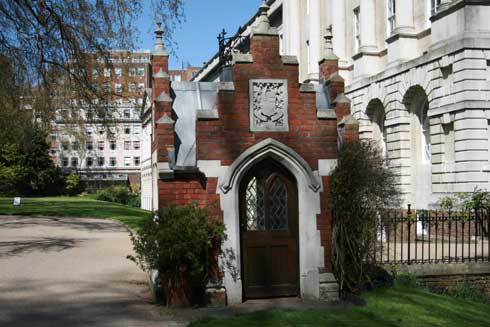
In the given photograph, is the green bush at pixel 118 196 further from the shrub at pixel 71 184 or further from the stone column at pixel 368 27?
the stone column at pixel 368 27

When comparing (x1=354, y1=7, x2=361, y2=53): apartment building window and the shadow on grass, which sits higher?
(x1=354, y1=7, x2=361, y2=53): apartment building window

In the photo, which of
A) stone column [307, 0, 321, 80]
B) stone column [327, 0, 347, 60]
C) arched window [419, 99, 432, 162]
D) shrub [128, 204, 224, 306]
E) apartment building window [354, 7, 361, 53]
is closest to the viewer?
shrub [128, 204, 224, 306]

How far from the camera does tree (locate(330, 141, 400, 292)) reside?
34.9ft

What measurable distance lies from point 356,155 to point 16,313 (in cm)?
619

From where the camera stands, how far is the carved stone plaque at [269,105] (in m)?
10.6

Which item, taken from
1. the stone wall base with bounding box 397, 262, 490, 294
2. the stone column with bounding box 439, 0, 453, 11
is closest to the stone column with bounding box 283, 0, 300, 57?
A: the stone column with bounding box 439, 0, 453, 11

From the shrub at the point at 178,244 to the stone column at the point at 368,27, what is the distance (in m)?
22.3

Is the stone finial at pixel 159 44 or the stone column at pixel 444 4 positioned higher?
the stone column at pixel 444 4

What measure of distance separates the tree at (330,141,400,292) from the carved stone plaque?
125cm

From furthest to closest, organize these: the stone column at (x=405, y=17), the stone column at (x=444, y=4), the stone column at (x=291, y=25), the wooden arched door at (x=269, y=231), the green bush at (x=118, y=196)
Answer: the green bush at (x=118, y=196) < the stone column at (x=291, y=25) < the stone column at (x=405, y=17) < the stone column at (x=444, y=4) < the wooden arched door at (x=269, y=231)

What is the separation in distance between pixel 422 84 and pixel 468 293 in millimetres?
13056

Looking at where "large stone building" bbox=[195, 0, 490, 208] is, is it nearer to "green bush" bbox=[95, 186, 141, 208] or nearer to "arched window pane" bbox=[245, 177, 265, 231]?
"arched window pane" bbox=[245, 177, 265, 231]

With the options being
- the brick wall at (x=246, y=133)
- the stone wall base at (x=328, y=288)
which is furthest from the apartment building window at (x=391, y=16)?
the stone wall base at (x=328, y=288)

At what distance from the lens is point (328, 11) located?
121ft
